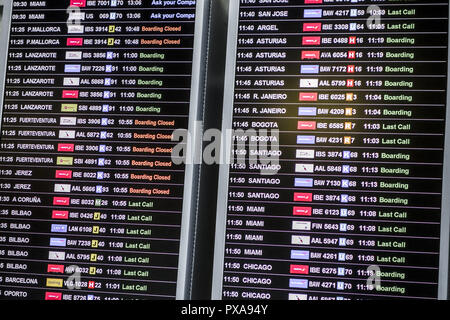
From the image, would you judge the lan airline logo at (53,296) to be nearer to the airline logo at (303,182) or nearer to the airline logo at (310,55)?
A: the airline logo at (303,182)

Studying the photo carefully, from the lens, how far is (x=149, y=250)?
3.38m

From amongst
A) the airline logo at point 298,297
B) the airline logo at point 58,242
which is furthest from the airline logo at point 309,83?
the airline logo at point 58,242

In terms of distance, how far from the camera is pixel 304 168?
10.8 ft

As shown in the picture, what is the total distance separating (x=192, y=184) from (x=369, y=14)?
3.70 feet

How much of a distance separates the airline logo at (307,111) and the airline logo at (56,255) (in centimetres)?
129

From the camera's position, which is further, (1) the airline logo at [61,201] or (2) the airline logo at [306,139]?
(1) the airline logo at [61,201]

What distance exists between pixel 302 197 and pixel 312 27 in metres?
0.79

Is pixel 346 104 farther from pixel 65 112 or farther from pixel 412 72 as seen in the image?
pixel 65 112

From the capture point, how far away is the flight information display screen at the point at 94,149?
3396mm

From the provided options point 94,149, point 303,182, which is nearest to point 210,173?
point 303,182

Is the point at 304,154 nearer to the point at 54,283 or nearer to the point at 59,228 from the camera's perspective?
the point at 59,228

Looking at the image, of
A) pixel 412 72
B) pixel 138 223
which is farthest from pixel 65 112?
pixel 412 72

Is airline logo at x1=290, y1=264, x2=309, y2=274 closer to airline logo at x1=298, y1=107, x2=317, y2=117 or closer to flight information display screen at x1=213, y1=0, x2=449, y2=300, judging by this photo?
flight information display screen at x1=213, y1=0, x2=449, y2=300

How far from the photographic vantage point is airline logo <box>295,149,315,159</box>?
3303 millimetres
